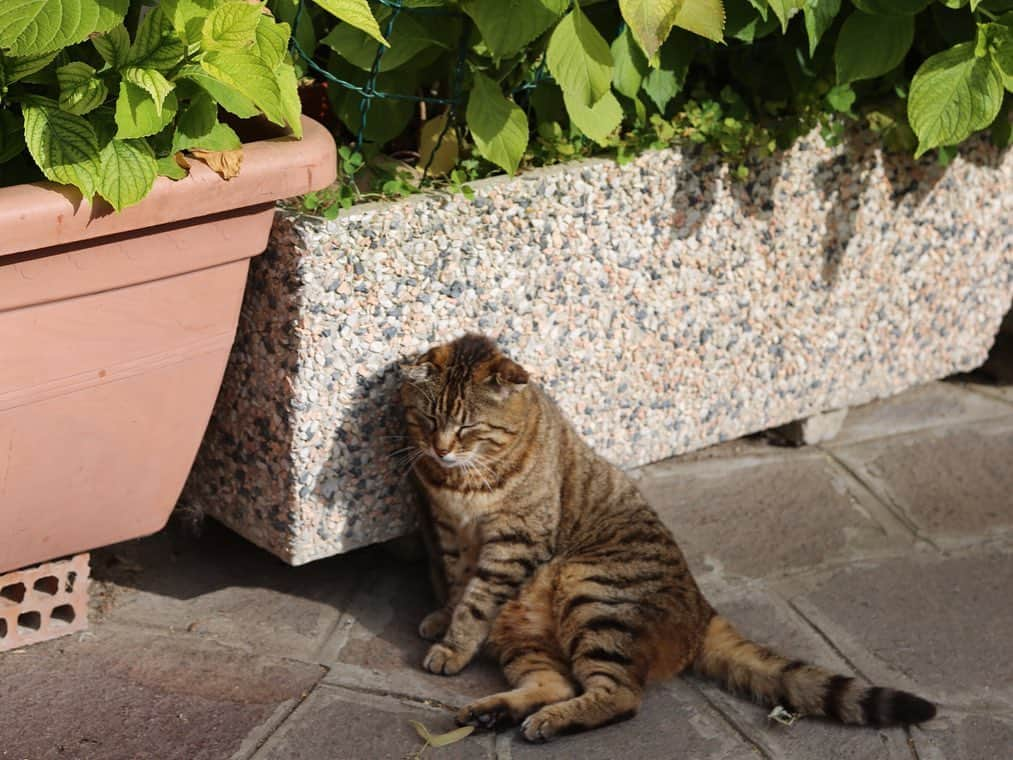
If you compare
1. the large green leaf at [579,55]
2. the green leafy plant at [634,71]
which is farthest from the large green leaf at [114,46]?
the large green leaf at [579,55]

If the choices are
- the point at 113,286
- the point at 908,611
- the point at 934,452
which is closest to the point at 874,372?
the point at 934,452

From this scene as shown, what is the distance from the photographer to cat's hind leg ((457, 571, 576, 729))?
2.65 meters

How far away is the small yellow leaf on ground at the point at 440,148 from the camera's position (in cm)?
295

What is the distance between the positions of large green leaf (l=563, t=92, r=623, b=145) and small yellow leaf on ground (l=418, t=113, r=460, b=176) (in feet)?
0.88

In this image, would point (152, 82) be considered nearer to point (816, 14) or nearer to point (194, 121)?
point (194, 121)

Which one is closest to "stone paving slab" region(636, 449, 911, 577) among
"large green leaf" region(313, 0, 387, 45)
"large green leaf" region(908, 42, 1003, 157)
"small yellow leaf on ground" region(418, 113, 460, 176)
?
"large green leaf" region(908, 42, 1003, 157)

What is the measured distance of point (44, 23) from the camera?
2.00m

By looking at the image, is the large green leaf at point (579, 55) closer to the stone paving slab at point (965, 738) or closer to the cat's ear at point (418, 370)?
the cat's ear at point (418, 370)

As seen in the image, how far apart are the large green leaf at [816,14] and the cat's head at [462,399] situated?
1.00 metres

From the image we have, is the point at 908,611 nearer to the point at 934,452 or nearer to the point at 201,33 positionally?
the point at 934,452

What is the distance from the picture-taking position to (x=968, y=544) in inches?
134

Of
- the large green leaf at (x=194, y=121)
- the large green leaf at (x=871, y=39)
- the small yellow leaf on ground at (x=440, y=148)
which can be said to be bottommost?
the small yellow leaf on ground at (x=440, y=148)

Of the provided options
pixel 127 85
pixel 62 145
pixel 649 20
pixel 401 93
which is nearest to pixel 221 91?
pixel 127 85

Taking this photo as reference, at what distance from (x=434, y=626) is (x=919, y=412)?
189 centimetres
